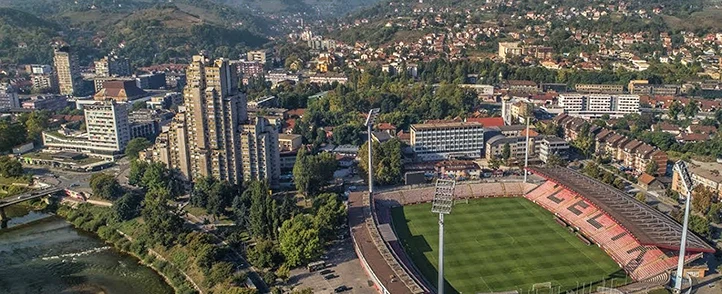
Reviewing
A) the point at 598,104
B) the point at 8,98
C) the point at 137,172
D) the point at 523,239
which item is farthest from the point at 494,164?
the point at 8,98

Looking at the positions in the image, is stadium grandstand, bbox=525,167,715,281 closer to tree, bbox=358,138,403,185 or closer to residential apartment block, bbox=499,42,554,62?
tree, bbox=358,138,403,185

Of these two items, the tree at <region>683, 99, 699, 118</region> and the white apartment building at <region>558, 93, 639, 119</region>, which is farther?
the white apartment building at <region>558, 93, 639, 119</region>

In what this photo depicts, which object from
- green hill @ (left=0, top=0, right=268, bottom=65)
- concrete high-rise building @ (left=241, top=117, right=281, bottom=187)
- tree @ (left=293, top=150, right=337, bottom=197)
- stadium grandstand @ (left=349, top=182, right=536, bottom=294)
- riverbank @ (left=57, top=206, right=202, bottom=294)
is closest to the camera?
stadium grandstand @ (left=349, top=182, right=536, bottom=294)

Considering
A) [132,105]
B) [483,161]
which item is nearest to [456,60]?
[483,161]

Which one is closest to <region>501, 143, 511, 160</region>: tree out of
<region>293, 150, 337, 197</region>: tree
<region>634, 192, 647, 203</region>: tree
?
<region>634, 192, 647, 203</region>: tree

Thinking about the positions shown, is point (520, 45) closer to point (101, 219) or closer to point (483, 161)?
point (483, 161)

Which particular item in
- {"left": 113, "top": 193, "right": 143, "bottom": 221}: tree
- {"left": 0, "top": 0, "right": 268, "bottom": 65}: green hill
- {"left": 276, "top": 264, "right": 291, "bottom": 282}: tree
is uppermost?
{"left": 0, "top": 0, "right": 268, "bottom": 65}: green hill

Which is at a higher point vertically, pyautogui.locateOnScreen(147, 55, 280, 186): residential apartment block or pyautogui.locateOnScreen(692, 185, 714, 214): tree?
pyautogui.locateOnScreen(147, 55, 280, 186): residential apartment block
